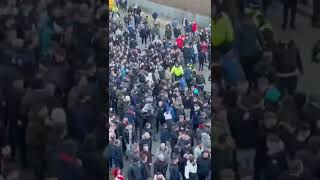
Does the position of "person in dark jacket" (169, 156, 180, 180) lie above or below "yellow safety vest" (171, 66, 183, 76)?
below

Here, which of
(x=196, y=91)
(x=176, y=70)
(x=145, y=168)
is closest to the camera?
(x=145, y=168)

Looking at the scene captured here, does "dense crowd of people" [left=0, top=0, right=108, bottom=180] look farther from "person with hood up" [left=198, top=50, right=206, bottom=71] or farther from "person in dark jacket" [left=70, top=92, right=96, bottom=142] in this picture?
"person with hood up" [left=198, top=50, right=206, bottom=71]

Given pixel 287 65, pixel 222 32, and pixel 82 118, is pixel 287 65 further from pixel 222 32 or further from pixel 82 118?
pixel 82 118

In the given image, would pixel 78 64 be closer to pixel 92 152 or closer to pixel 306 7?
Answer: pixel 92 152

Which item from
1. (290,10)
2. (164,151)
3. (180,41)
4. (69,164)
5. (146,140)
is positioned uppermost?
(180,41)

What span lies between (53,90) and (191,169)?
10242 mm

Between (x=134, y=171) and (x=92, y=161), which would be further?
(x=134, y=171)

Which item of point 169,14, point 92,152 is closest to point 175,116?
point 169,14

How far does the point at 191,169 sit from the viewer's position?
15.9m

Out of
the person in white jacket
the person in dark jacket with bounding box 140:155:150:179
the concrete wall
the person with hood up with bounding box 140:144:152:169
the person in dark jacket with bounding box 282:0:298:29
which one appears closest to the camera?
the person in dark jacket with bounding box 282:0:298:29

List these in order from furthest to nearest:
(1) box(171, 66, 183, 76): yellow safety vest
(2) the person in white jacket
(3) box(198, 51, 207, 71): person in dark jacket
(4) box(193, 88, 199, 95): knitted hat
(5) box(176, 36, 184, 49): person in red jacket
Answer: (5) box(176, 36, 184, 49): person in red jacket, (3) box(198, 51, 207, 71): person in dark jacket, (1) box(171, 66, 183, 76): yellow safety vest, (4) box(193, 88, 199, 95): knitted hat, (2) the person in white jacket

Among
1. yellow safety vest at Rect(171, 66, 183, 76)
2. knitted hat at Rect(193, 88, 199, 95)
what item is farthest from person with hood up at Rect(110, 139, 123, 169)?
yellow safety vest at Rect(171, 66, 183, 76)

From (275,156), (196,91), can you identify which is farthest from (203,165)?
(275,156)

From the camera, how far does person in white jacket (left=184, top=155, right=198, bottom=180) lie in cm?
1578
